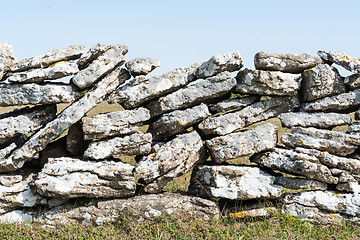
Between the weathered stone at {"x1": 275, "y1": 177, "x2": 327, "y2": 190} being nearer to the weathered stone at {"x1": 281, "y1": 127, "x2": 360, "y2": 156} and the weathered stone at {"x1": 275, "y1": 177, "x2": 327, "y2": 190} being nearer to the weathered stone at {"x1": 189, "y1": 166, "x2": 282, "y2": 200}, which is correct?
the weathered stone at {"x1": 189, "y1": 166, "x2": 282, "y2": 200}

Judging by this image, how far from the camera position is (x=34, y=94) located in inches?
289

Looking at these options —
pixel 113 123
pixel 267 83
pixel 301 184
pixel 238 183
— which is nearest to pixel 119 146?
pixel 113 123

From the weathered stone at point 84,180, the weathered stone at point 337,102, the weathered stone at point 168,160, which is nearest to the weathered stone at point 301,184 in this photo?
the weathered stone at point 337,102

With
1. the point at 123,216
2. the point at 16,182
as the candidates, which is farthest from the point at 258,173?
the point at 16,182

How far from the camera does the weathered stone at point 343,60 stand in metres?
7.56

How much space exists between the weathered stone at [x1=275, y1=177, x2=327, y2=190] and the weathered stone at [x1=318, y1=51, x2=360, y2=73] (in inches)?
108

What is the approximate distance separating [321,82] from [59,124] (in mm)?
5999

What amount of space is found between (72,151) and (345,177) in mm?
6382

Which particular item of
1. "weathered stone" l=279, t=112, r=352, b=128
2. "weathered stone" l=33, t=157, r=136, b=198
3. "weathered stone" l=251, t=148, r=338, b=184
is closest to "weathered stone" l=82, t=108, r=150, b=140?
"weathered stone" l=33, t=157, r=136, b=198

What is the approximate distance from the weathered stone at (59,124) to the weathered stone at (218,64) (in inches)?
82.7

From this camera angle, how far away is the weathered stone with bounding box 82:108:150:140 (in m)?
7.18

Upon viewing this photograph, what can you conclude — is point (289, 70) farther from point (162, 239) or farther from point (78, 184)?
point (78, 184)

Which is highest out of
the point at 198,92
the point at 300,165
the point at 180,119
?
the point at 198,92

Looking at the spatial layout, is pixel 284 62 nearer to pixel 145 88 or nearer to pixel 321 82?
pixel 321 82
